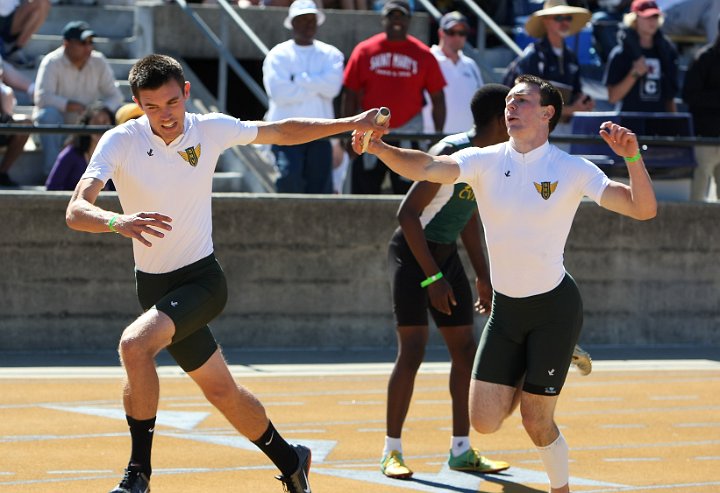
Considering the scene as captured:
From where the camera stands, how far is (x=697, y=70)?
14.0m

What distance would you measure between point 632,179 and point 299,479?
7.27ft

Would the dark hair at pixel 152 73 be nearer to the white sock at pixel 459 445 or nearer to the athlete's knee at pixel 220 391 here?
the athlete's knee at pixel 220 391

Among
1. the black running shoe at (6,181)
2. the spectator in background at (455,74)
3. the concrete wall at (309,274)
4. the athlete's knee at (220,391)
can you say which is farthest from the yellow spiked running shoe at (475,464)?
the black running shoe at (6,181)

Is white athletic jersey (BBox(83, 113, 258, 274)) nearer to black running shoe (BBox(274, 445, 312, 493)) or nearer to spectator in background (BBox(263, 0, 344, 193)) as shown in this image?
black running shoe (BBox(274, 445, 312, 493))

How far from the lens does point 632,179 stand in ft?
21.7

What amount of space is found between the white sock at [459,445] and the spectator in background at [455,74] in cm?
596

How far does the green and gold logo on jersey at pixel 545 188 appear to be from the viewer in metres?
6.82

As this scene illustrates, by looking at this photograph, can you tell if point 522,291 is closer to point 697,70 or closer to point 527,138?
point 527,138

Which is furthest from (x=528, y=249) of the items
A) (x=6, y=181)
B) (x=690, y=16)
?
(x=690, y=16)

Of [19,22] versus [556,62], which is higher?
[19,22]

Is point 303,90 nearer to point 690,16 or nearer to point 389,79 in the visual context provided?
point 389,79

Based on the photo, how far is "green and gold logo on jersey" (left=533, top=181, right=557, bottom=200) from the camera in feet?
22.4

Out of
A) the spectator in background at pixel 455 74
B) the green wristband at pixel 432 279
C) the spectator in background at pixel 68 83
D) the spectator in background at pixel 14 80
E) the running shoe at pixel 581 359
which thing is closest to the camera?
the running shoe at pixel 581 359

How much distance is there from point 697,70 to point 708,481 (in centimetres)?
693
